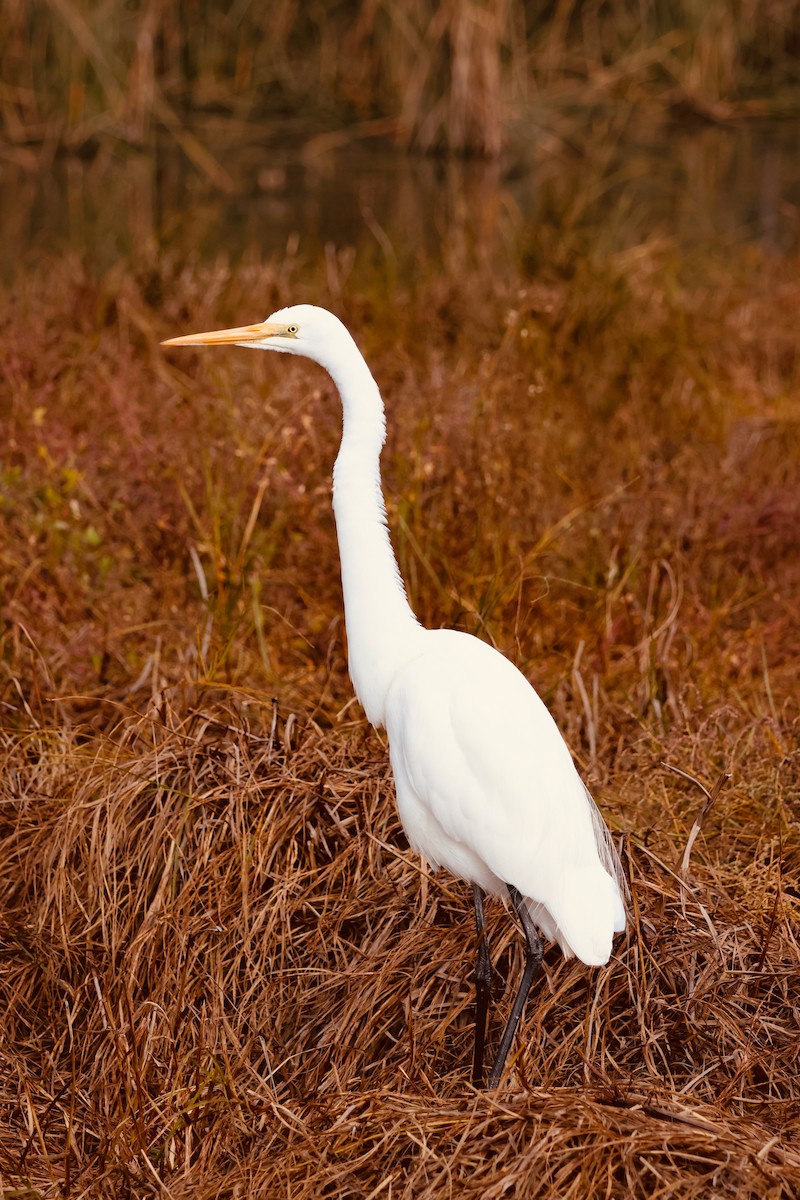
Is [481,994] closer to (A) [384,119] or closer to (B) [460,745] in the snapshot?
(B) [460,745]

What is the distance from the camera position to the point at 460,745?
2.00 m

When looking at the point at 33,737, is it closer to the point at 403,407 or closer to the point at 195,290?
the point at 403,407

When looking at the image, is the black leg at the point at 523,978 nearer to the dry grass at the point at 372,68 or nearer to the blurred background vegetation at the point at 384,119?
the blurred background vegetation at the point at 384,119

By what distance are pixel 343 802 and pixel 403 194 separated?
7.53 m

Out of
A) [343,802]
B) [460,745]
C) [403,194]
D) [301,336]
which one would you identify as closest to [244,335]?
[301,336]

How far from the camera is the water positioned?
7.01 meters

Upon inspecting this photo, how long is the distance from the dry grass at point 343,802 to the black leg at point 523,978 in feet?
0.15

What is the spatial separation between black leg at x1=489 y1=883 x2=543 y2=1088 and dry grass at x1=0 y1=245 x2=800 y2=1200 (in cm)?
4

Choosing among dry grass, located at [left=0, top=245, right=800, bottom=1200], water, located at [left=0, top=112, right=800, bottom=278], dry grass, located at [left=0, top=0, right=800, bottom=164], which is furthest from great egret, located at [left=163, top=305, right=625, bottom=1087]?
dry grass, located at [left=0, top=0, right=800, bottom=164]

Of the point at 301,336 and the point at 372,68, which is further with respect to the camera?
the point at 372,68

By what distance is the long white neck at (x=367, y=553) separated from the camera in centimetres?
201

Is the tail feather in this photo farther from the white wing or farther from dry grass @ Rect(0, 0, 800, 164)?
dry grass @ Rect(0, 0, 800, 164)

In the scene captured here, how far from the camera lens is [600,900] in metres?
1.92

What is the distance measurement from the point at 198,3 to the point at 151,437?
27.7 feet
